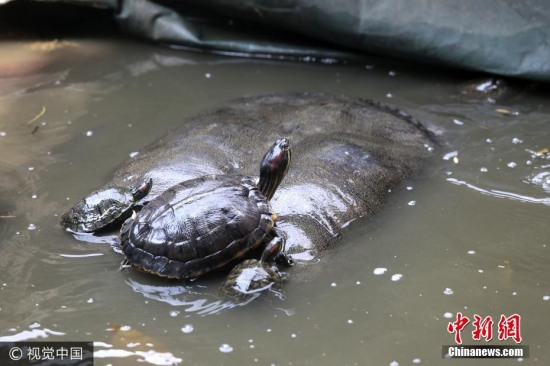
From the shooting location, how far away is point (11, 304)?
3293 mm

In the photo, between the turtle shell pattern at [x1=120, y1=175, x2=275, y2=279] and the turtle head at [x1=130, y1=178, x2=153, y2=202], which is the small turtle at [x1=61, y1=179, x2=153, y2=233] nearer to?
the turtle head at [x1=130, y1=178, x2=153, y2=202]

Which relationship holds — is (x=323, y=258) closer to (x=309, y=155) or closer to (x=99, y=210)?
(x=309, y=155)

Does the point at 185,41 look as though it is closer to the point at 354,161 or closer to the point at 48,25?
the point at 48,25

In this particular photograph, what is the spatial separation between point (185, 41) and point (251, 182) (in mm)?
3098

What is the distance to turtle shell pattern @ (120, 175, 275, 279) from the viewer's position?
3.29 metres

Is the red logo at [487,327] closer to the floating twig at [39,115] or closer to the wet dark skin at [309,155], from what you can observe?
the wet dark skin at [309,155]

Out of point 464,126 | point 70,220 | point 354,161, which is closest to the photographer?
point 70,220

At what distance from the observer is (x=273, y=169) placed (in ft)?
12.0


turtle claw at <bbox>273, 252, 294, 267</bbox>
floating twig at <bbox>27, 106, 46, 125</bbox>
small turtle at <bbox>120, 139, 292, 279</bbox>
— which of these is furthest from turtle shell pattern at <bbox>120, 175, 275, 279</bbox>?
floating twig at <bbox>27, 106, 46, 125</bbox>

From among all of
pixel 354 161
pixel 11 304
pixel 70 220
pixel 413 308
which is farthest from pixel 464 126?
pixel 11 304

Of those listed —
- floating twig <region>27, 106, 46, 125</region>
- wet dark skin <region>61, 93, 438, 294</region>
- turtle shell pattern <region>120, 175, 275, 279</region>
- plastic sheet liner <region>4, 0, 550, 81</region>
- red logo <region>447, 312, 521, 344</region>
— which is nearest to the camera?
red logo <region>447, 312, 521, 344</region>

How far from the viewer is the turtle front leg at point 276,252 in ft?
10.9

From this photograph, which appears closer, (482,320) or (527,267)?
(482,320)

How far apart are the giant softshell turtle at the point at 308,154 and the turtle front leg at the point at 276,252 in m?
0.10
